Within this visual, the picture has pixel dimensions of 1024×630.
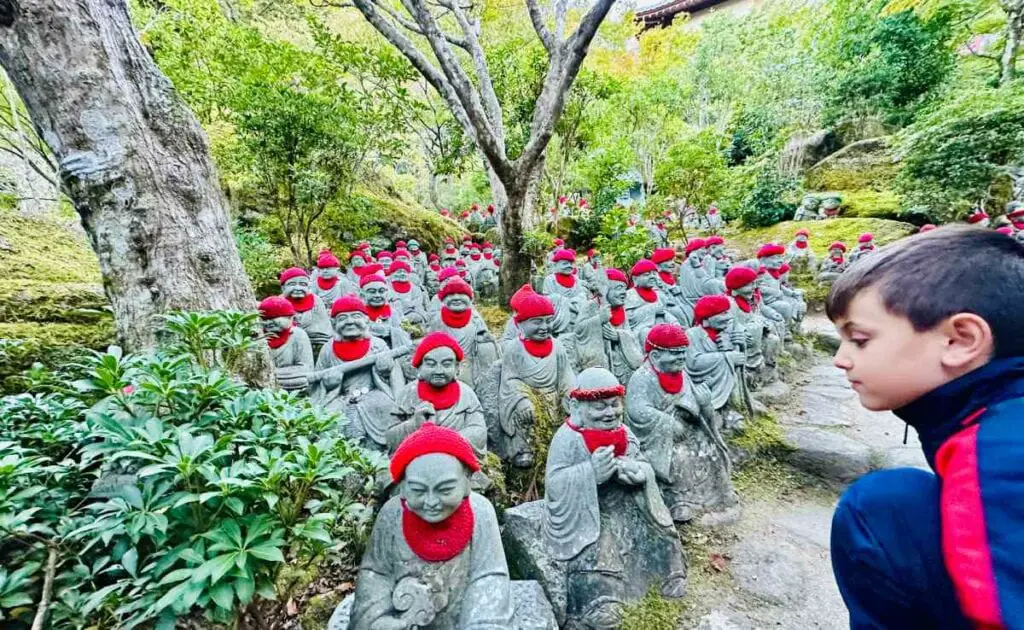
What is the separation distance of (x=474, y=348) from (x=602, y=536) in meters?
3.17

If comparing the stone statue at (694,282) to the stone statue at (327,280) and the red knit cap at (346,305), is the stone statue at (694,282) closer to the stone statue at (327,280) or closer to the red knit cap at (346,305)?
the red knit cap at (346,305)

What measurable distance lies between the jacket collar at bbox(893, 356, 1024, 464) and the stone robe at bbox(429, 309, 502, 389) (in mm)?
4843

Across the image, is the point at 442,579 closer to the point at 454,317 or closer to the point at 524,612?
the point at 524,612

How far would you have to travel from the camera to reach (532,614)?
96.0 inches

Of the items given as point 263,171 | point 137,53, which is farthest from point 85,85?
point 263,171

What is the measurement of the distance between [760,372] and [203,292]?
7.46 metres

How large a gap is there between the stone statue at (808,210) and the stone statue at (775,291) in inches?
407

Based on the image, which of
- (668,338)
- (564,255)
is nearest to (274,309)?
(668,338)

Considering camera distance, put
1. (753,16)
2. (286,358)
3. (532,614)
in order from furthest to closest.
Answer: (753,16) < (286,358) < (532,614)

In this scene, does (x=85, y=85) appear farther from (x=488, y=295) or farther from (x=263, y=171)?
(x=488, y=295)

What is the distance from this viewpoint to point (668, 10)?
98.0ft

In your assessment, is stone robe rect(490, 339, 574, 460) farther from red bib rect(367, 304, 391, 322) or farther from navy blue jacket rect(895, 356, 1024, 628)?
navy blue jacket rect(895, 356, 1024, 628)

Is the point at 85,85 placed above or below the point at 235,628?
above

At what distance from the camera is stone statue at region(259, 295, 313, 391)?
471 cm
